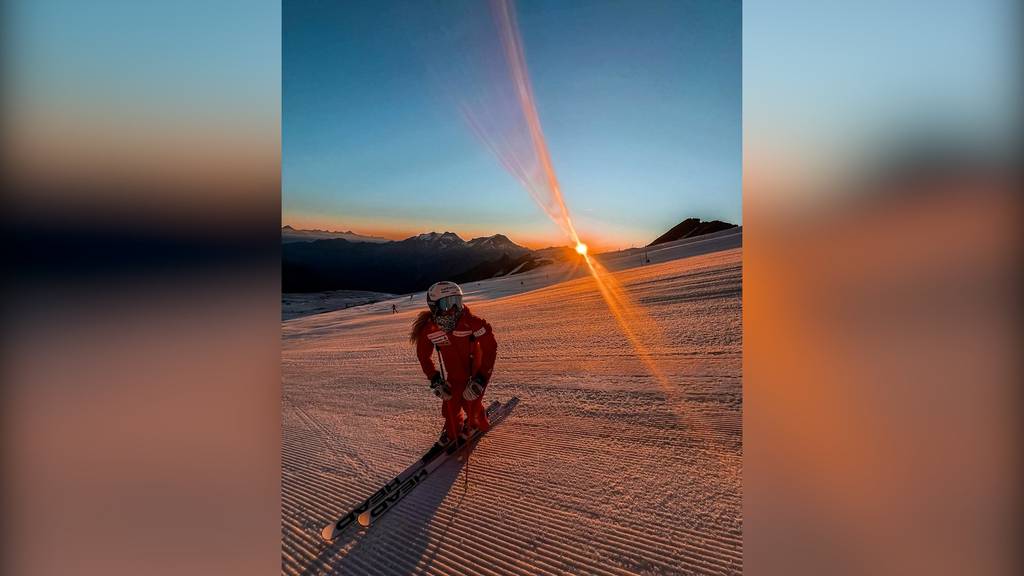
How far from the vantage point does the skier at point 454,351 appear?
3818mm

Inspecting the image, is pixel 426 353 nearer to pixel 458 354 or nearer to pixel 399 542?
pixel 458 354

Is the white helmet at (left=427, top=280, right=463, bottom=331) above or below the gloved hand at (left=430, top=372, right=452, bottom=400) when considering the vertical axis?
above

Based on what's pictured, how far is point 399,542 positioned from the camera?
2.63 metres

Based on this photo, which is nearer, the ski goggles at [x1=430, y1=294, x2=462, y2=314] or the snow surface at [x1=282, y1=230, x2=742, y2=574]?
the snow surface at [x1=282, y1=230, x2=742, y2=574]

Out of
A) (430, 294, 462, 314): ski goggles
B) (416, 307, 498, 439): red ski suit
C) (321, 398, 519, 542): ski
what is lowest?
(321, 398, 519, 542): ski

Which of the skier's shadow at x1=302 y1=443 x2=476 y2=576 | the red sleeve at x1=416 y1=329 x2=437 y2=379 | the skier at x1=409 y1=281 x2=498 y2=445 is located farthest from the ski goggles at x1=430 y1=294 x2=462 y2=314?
the skier's shadow at x1=302 y1=443 x2=476 y2=576

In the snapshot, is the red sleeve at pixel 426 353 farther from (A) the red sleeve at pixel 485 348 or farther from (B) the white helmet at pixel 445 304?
(A) the red sleeve at pixel 485 348

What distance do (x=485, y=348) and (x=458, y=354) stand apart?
23 cm

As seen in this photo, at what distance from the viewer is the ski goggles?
3.81 m

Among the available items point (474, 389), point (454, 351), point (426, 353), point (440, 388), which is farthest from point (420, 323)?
point (474, 389)

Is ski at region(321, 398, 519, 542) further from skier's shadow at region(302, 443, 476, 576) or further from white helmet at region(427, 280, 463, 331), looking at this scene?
white helmet at region(427, 280, 463, 331)
